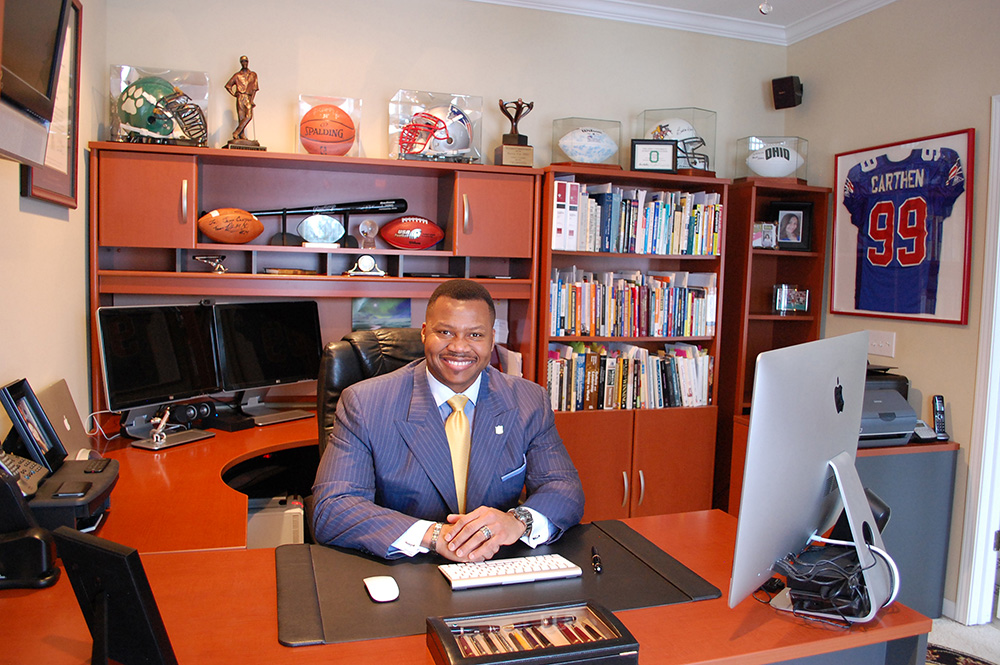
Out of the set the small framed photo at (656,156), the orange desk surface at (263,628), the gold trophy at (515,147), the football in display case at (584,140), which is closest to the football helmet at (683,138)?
the small framed photo at (656,156)

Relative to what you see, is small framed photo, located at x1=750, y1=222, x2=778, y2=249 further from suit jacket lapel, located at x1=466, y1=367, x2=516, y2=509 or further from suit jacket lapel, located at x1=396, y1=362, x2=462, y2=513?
suit jacket lapel, located at x1=396, y1=362, x2=462, y2=513

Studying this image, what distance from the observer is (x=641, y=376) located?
359 cm

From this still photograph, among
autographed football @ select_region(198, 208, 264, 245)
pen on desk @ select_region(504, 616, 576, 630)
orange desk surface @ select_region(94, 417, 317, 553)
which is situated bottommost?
orange desk surface @ select_region(94, 417, 317, 553)

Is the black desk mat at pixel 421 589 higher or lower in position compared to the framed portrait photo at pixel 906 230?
lower

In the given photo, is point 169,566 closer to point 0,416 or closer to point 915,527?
point 0,416

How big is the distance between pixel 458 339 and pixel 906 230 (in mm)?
2464

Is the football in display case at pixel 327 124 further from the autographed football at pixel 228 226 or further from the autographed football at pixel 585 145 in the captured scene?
the autographed football at pixel 585 145

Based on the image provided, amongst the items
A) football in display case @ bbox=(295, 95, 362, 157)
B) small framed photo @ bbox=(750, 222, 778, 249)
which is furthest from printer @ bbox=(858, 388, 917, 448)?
football in display case @ bbox=(295, 95, 362, 157)

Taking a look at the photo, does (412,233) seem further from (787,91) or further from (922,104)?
(922,104)

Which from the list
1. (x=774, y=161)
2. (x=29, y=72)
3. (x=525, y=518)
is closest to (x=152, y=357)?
(x=29, y=72)

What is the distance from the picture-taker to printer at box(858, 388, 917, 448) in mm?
3008

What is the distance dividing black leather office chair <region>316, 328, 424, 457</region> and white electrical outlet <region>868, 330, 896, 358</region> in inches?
89.9

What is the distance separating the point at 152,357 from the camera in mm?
2758

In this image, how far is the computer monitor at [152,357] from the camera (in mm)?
2613
